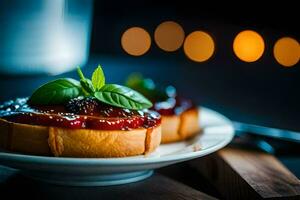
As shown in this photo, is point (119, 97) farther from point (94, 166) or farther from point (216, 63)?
point (216, 63)

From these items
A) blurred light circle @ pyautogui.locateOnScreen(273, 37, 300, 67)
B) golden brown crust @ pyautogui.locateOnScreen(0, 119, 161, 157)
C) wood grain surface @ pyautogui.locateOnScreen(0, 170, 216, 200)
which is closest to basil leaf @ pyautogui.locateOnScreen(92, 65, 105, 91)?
golden brown crust @ pyautogui.locateOnScreen(0, 119, 161, 157)

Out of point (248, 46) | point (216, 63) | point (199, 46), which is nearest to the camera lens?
point (248, 46)

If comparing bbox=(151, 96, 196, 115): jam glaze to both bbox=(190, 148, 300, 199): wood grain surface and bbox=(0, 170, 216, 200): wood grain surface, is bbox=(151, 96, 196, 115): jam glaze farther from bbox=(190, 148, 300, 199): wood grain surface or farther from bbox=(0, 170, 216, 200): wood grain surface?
bbox=(0, 170, 216, 200): wood grain surface

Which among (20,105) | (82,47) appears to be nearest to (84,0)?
(82,47)

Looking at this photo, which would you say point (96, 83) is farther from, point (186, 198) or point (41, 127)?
point (186, 198)

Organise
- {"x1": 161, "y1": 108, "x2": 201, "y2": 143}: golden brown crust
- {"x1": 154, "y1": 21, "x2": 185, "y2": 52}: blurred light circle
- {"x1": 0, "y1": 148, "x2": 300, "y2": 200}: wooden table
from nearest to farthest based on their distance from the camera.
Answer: {"x1": 0, "y1": 148, "x2": 300, "y2": 200}: wooden table → {"x1": 161, "y1": 108, "x2": 201, "y2": 143}: golden brown crust → {"x1": 154, "y1": 21, "x2": 185, "y2": 52}: blurred light circle

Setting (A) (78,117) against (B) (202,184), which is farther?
(B) (202,184)

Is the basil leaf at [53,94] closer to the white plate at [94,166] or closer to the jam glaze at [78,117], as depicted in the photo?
the jam glaze at [78,117]

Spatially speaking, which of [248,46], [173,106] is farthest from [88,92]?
[248,46]
